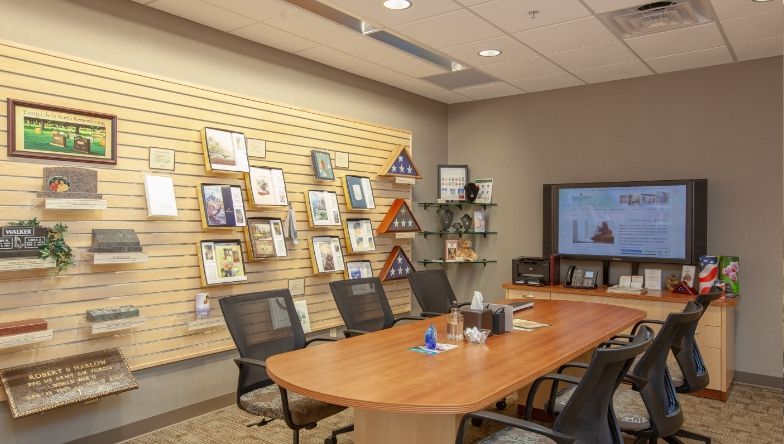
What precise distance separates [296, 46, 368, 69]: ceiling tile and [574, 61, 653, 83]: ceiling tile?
2.14 m

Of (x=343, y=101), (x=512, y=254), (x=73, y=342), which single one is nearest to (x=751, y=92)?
(x=512, y=254)

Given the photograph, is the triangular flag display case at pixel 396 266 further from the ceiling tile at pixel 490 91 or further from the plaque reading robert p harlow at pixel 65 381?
the plaque reading robert p harlow at pixel 65 381

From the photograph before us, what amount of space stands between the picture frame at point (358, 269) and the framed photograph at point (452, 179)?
153 cm

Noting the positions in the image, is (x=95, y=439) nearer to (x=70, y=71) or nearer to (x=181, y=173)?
(x=181, y=173)

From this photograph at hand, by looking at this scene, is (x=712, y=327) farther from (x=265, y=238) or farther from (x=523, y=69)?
(x=265, y=238)

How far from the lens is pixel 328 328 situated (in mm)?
5184

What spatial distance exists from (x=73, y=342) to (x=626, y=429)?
3166 millimetres

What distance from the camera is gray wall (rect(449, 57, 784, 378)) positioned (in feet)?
16.3

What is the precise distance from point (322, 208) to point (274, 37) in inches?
59.1

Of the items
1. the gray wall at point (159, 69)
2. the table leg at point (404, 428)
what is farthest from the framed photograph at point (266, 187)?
the table leg at point (404, 428)

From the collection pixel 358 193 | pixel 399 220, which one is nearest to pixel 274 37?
pixel 358 193

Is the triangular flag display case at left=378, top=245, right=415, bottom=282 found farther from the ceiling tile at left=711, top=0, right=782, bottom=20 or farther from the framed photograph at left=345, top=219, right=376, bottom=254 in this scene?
the ceiling tile at left=711, top=0, right=782, bottom=20

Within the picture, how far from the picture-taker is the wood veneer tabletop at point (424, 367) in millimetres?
2117

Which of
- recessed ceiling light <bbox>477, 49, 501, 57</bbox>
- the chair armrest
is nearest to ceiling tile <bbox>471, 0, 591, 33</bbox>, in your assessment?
recessed ceiling light <bbox>477, 49, 501, 57</bbox>
